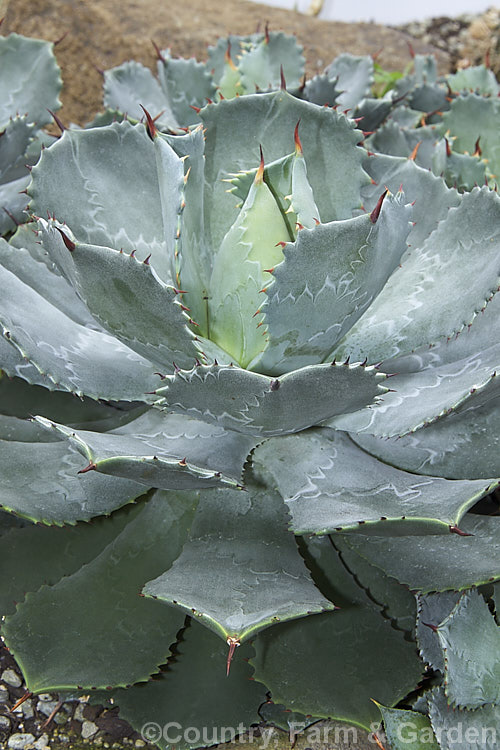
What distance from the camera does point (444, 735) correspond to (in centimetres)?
126

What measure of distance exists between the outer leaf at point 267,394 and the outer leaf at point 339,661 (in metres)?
0.40

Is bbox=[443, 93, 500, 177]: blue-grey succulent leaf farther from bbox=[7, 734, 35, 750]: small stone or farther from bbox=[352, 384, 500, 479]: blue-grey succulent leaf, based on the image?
bbox=[7, 734, 35, 750]: small stone

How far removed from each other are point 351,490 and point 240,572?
25cm

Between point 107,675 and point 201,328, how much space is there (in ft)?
2.13

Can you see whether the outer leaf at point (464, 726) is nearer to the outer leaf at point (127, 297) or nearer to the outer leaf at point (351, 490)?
the outer leaf at point (351, 490)

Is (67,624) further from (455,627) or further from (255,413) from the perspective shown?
(455,627)

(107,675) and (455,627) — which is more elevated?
(455,627)

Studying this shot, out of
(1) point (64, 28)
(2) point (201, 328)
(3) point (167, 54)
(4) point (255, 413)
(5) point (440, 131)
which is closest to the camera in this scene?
(4) point (255, 413)

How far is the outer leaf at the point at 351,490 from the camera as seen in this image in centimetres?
118

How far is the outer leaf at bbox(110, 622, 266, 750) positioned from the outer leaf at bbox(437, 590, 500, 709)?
0.35 meters

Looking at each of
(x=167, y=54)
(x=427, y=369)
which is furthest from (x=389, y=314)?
(x=167, y=54)

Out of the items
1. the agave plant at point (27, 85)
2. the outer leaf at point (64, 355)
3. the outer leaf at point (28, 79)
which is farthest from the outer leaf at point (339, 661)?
the outer leaf at point (28, 79)

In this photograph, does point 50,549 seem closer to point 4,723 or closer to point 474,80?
point 4,723

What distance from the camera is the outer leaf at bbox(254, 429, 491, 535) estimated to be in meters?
1.18
